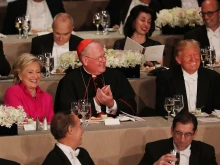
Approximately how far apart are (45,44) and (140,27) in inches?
39.9

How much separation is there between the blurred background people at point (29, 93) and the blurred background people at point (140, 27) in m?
1.90

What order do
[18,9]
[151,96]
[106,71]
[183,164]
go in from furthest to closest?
[18,9] < [151,96] < [106,71] < [183,164]

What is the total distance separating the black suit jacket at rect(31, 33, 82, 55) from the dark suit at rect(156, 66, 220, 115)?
57.2 inches

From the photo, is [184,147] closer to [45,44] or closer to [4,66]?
[4,66]

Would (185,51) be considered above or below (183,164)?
above

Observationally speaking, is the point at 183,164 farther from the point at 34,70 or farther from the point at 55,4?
the point at 55,4

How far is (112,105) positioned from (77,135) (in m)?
1.40

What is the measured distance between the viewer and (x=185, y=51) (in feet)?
22.6

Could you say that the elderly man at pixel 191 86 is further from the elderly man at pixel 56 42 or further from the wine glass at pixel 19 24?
the wine glass at pixel 19 24

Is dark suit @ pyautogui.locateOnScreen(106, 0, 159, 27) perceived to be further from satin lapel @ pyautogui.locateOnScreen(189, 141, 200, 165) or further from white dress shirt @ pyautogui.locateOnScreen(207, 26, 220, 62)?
satin lapel @ pyautogui.locateOnScreen(189, 141, 200, 165)

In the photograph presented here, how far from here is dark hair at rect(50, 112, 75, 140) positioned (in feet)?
17.0

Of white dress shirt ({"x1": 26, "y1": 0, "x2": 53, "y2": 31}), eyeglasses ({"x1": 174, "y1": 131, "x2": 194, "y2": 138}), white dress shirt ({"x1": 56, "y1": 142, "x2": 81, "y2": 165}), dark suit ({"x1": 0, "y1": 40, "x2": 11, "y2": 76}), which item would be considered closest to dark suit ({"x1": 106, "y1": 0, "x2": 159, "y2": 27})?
white dress shirt ({"x1": 26, "y1": 0, "x2": 53, "y2": 31})

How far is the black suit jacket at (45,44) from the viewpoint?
8148 millimetres

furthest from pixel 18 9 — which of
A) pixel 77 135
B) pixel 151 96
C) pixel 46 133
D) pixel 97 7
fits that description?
pixel 77 135
